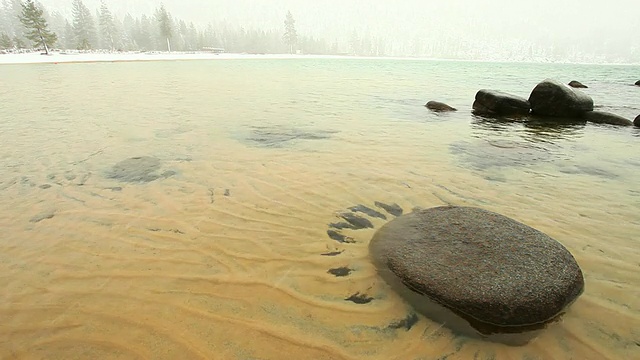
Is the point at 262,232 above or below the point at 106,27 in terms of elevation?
below

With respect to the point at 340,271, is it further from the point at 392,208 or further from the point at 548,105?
the point at 548,105

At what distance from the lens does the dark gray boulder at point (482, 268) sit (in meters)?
2.53

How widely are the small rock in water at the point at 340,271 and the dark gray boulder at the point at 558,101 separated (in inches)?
479

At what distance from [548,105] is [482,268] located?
11645mm

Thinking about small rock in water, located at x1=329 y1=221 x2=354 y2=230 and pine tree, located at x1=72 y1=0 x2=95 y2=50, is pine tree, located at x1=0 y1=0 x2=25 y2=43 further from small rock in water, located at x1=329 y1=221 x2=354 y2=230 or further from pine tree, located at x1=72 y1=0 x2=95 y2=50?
small rock in water, located at x1=329 y1=221 x2=354 y2=230

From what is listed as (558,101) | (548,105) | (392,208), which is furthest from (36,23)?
(558,101)

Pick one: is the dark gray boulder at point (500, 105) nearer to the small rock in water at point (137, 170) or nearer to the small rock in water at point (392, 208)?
the small rock in water at point (392, 208)

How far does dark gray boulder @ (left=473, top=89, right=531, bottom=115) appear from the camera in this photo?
38.6 feet

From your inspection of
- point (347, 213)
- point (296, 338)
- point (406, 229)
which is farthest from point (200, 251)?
point (406, 229)

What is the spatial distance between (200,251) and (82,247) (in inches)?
51.8

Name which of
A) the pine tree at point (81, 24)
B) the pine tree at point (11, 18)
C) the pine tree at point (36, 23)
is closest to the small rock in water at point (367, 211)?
the pine tree at point (36, 23)

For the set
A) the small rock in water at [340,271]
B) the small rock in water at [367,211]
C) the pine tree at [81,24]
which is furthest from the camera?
the pine tree at [81,24]

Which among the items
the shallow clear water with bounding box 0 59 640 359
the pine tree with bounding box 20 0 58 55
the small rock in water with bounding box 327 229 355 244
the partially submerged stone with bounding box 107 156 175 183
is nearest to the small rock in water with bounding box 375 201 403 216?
the shallow clear water with bounding box 0 59 640 359

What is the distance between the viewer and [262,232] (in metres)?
3.86
